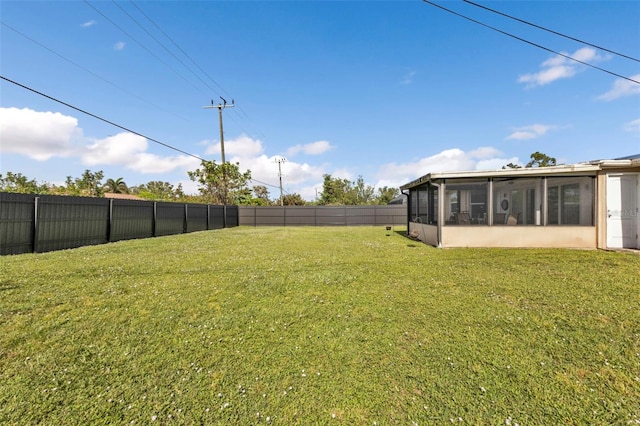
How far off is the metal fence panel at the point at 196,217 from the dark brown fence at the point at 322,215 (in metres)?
4.37

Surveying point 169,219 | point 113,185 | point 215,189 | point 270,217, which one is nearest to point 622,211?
point 169,219

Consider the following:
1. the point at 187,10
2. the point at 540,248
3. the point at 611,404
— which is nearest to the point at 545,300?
the point at 611,404

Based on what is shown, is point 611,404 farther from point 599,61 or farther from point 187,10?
point 187,10

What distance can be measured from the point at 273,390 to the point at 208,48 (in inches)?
591

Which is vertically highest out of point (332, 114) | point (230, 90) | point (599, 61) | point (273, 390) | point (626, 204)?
point (230, 90)

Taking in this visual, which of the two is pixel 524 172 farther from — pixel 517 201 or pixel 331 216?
pixel 331 216

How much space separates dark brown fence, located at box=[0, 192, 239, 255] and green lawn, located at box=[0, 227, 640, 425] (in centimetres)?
347

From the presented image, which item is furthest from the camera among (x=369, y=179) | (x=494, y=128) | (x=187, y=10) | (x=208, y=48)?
(x=369, y=179)

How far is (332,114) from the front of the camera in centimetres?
1836

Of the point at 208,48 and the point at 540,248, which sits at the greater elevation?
the point at 208,48

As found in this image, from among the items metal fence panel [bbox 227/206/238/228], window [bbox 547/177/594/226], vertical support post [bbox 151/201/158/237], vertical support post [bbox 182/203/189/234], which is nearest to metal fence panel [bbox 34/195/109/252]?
vertical support post [bbox 151/201/158/237]

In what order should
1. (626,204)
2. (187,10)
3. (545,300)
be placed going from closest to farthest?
(545,300), (626,204), (187,10)

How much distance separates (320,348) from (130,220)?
11721 millimetres

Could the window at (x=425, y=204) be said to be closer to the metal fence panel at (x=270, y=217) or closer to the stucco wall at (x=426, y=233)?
the stucco wall at (x=426, y=233)
